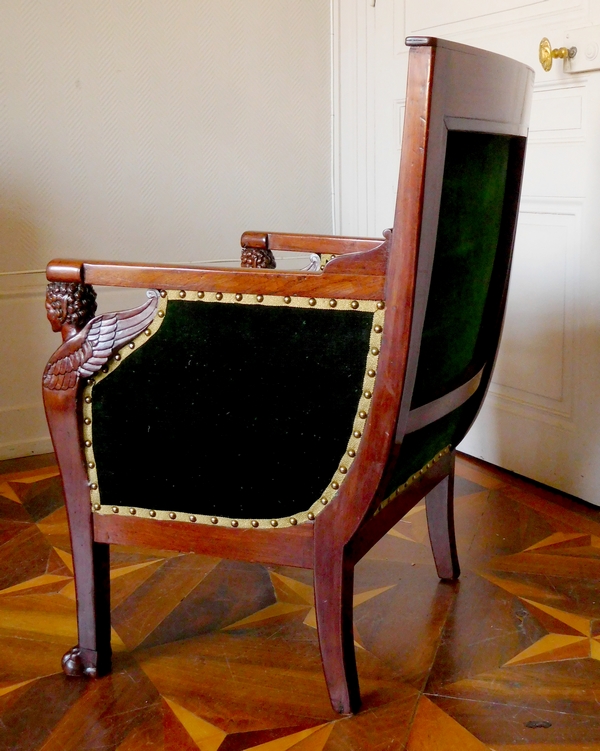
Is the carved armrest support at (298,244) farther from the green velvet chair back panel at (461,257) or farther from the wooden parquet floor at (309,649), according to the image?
the wooden parquet floor at (309,649)

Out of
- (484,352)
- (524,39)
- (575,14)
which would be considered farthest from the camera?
(524,39)

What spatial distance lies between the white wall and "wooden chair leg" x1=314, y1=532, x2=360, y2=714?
167cm

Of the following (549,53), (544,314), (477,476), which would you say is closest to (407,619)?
(477,476)

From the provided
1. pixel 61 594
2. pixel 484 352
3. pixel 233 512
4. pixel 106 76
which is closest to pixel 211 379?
pixel 233 512

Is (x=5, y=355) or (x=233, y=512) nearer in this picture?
(x=233, y=512)

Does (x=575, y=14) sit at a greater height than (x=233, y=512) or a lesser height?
greater

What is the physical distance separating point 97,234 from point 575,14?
1.54 meters

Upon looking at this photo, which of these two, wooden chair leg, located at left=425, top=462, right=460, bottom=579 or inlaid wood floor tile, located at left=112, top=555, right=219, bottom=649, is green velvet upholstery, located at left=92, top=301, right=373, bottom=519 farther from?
wooden chair leg, located at left=425, top=462, right=460, bottom=579

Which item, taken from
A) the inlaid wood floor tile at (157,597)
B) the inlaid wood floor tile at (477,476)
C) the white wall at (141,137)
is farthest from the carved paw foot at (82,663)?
the white wall at (141,137)

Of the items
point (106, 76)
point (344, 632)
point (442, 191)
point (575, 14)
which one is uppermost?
point (575, 14)

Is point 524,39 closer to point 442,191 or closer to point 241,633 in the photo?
point 442,191

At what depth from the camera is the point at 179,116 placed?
2.72 meters

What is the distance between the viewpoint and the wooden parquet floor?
4.17 feet

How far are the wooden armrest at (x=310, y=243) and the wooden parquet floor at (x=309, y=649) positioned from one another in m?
0.72
